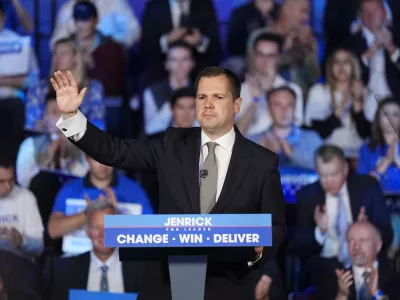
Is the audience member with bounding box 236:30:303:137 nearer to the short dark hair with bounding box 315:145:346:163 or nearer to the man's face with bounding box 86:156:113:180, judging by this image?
the short dark hair with bounding box 315:145:346:163

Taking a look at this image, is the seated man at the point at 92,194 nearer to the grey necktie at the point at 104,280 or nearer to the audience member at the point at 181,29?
the grey necktie at the point at 104,280

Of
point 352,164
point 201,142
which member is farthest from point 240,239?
point 352,164

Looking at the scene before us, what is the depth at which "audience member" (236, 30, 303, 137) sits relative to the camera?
5.46m

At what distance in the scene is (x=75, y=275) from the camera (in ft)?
16.9

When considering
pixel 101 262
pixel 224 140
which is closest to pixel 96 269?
pixel 101 262

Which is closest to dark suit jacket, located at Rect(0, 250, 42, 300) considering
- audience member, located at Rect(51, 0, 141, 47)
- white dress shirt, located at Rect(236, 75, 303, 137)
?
audience member, located at Rect(51, 0, 141, 47)

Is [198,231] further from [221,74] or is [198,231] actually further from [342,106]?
[342,106]

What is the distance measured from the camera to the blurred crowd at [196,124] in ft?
17.0

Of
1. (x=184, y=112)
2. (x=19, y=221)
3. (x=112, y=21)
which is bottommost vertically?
(x=19, y=221)

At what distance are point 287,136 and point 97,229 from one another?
4.71 ft

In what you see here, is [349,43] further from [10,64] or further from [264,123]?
[10,64]

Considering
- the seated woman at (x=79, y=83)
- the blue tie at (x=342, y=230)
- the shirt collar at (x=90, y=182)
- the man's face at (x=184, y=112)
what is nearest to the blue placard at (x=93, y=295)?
the shirt collar at (x=90, y=182)

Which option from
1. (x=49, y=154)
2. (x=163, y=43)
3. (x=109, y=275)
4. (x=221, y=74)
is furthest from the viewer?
(x=163, y=43)

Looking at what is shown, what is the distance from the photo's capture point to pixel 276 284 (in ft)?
16.7
